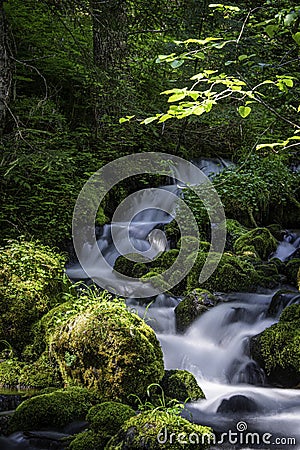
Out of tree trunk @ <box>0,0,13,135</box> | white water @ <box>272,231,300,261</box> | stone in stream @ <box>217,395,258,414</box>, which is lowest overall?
stone in stream @ <box>217,395,258,414</box>

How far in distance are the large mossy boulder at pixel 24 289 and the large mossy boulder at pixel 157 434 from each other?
216 centimetres

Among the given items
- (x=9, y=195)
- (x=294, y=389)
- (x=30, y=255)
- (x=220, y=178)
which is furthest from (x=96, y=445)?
(x=220, y=178)

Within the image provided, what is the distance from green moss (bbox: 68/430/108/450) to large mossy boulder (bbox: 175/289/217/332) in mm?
2842

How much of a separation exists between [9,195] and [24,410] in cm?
496

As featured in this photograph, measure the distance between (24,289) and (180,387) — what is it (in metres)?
2.04

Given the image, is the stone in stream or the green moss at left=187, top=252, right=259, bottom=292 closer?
the stone in stream

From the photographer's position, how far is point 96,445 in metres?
3.03

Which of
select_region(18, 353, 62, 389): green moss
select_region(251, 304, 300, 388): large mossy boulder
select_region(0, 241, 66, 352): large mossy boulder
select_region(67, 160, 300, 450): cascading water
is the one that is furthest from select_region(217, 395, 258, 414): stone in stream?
select_region(0, 241, 66, 352): large mossy boulder

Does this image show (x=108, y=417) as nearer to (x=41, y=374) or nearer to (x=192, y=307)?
(x=41, y=374)

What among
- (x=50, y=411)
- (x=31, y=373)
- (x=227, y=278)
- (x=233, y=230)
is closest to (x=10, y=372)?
(x=31, y=373)

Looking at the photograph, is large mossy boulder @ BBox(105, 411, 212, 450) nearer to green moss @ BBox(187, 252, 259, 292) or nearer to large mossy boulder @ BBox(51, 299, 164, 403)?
large mossy boulder @ BBox(51, 299, 164, 403)

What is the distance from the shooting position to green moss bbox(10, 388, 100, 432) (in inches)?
131

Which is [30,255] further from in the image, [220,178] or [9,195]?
[220,178]

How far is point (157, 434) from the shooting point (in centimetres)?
287
